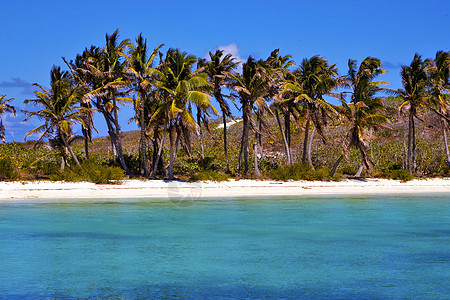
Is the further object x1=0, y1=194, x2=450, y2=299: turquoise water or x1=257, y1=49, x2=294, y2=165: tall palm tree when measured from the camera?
x1=257, y1=49, x2=294, y2=165: tall palm tree

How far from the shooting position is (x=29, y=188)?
26.9m

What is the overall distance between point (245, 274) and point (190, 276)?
3.56 ft

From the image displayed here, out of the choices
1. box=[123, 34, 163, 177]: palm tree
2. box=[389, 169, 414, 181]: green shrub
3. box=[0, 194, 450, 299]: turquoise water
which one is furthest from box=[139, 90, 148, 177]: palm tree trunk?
box=[389, 169, 414, 181]: green shrub

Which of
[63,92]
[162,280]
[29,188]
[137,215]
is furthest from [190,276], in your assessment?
[63,92]

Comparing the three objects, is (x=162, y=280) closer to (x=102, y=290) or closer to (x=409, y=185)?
(x=102, y=290)

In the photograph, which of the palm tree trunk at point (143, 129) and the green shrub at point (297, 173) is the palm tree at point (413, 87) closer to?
the green shrub at point (297, 173)

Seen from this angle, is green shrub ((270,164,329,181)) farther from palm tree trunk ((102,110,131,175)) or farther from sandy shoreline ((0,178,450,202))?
palm tree trunk ((102,110,131,175))

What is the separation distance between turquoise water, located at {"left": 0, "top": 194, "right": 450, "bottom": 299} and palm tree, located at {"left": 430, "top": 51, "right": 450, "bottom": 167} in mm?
17214

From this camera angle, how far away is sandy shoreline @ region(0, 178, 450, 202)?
26.2 meters

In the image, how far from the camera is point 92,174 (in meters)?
29.4

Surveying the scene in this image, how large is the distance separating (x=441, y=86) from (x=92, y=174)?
25.6 meters

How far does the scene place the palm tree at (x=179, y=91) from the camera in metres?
30.0

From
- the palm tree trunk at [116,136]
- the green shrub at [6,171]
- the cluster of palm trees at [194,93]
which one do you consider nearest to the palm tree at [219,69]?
the cluster of palm trees at [194,93]

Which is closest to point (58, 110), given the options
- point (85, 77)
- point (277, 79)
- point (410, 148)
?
point (85, 77)
